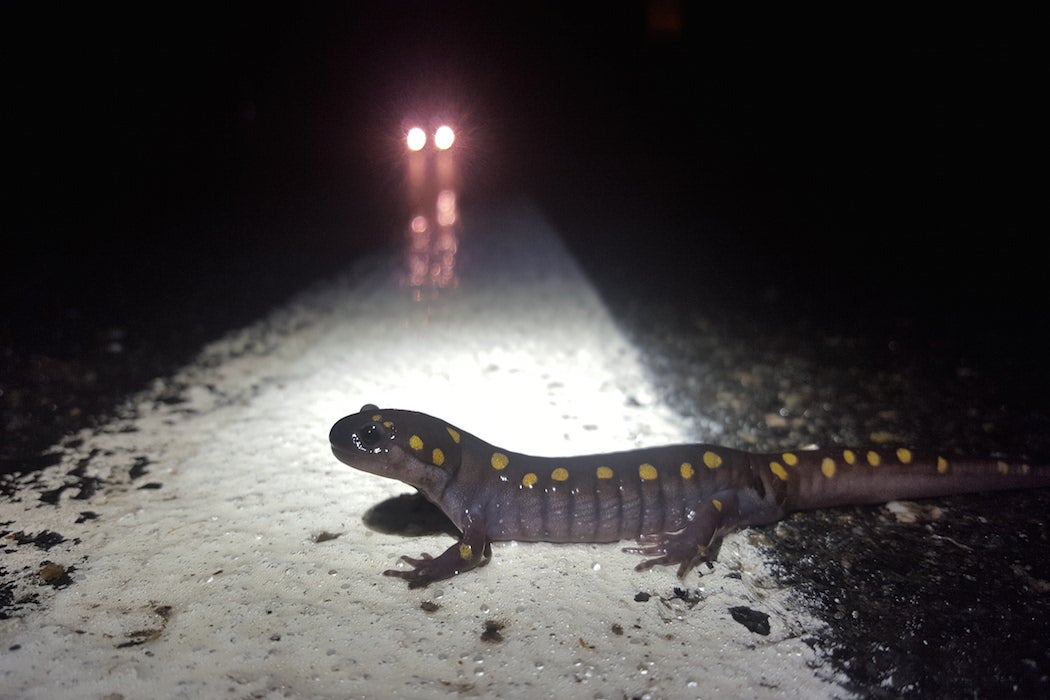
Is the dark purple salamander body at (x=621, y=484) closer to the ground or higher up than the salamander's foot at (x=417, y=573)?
higher up

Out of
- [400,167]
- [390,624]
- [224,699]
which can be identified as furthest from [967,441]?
[400,167]

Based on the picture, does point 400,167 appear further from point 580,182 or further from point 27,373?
point 27,373

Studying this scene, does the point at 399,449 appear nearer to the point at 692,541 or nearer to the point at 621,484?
the point at 621,484

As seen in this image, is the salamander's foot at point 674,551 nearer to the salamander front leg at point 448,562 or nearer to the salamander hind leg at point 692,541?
the salamander hind leg at point 692,541

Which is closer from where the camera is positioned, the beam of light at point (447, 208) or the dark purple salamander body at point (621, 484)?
the dark purple salamander body at point (621, 484)

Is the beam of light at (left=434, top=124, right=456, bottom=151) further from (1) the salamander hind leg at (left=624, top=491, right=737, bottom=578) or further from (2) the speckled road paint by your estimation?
(1) the salamander hind leg at (left=624, top=491, right=737, bottom=578)

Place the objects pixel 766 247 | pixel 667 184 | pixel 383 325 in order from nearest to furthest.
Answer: pixel 383 325 < pixel 766 247 < pixel 667 184

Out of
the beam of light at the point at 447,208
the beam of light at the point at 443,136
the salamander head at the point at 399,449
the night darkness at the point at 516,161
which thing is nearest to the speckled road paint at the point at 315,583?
Result: the salamander head at the point at 399,449
